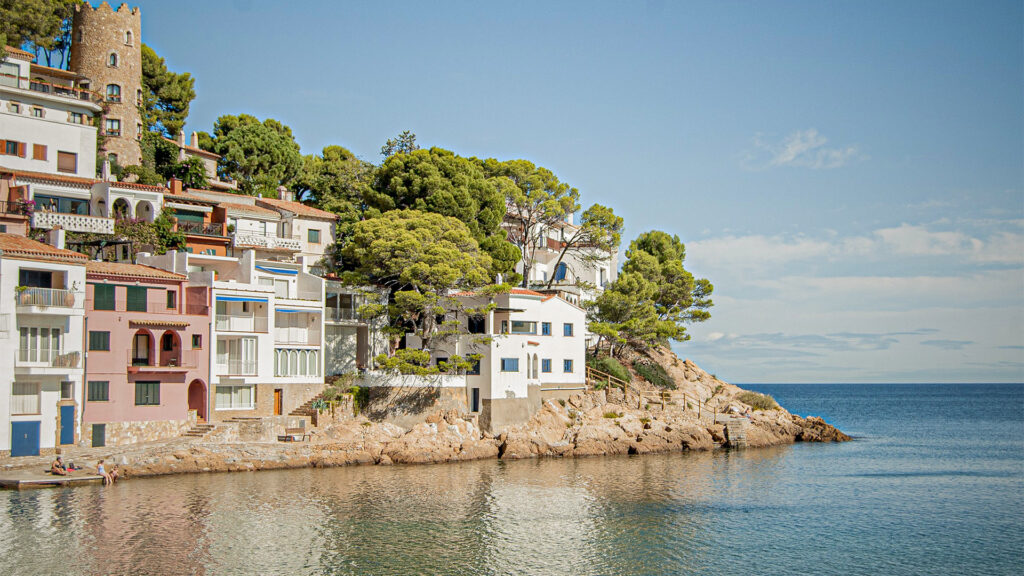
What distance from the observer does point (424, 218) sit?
2375 inches

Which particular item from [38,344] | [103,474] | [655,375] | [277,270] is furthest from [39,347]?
[655,375]

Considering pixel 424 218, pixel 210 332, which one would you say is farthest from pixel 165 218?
pixel 424 218

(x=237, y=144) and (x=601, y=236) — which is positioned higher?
(x=237, y=144)

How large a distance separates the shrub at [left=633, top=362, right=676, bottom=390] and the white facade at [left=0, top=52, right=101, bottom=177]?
147ft

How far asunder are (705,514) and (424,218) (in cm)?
2777

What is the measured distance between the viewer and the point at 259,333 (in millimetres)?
53750

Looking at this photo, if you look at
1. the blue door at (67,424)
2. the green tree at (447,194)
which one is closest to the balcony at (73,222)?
the blue door at (67,424)

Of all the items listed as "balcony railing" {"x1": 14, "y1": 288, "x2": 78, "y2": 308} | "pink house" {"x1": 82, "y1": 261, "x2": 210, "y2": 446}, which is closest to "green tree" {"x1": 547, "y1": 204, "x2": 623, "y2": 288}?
"pink house" {"x1": 82, "y1": 261, "x2": 210, "y2": 446}

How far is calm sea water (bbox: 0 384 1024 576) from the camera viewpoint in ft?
106

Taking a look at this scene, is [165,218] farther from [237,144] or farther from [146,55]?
[146,55]

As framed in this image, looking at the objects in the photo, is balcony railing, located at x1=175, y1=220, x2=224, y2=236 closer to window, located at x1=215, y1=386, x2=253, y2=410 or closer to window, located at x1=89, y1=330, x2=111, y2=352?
window, located at x1=215, y1=386, x2=253, y2=410

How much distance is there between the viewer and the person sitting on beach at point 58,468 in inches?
1649

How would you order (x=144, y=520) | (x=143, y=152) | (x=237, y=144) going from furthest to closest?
(x=237, y=144) < (x=143, y=152) < (x=144, y=520)

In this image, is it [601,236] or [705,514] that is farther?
[601,236]
